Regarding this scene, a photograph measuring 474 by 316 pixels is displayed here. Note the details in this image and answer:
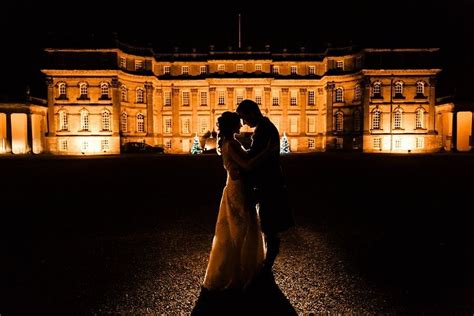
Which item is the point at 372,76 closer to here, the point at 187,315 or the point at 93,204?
the point at 93,204

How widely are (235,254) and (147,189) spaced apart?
10182 millimetres

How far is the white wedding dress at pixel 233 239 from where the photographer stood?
4.38 metres

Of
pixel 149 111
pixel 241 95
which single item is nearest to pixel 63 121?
pixel 149 111

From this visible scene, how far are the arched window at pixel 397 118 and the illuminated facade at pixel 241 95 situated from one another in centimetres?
15

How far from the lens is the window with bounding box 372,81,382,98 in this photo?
53734 millimetres

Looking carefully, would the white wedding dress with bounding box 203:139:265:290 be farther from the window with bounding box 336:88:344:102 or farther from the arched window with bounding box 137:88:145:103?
the window with bounding box 336:88:344:102

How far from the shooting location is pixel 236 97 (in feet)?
193

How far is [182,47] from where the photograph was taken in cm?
6344

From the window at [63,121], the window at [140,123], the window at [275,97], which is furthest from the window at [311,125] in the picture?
the window at [63,121]

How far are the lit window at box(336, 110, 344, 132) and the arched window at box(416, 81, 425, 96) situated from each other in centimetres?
1121

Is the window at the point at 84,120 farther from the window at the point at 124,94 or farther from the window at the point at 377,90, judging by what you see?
the window at the point at 377,90

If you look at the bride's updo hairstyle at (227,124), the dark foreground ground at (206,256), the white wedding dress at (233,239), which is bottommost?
the dark foreground ground at (206,256)

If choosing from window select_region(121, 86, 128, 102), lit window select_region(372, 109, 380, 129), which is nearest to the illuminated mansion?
lit window select_region(372, 109, 380, 129)

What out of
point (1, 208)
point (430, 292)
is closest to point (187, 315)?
point (430, 292)
